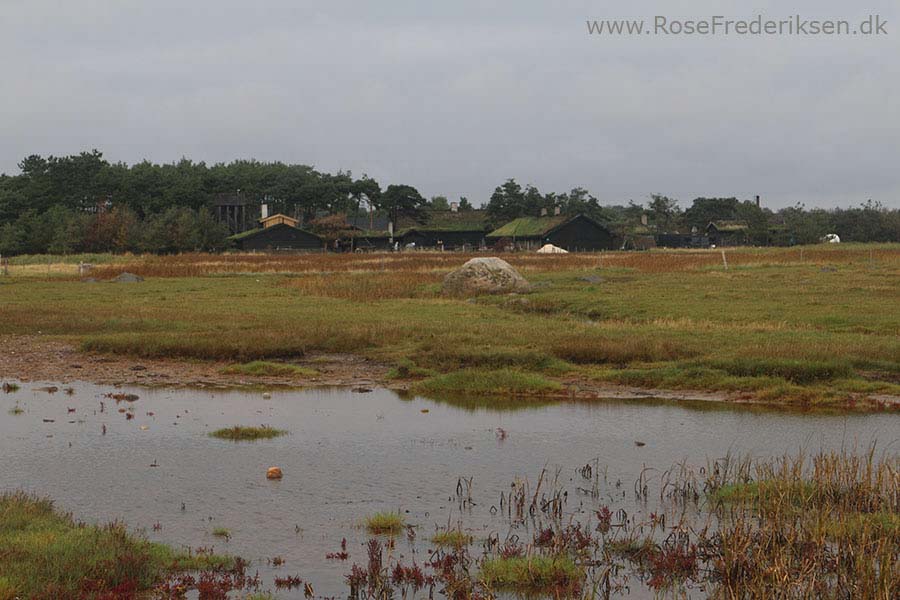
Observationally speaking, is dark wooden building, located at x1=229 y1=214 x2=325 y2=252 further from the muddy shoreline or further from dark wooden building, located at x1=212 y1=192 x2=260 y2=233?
the muddy shoreline

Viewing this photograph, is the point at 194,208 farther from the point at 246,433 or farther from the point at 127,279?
the point at 246,433

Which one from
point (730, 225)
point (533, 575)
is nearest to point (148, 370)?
point (533, 575)

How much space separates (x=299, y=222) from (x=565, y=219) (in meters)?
Result: 45.5

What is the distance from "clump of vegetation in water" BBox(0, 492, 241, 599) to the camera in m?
10.2

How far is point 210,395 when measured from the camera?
76.3ft

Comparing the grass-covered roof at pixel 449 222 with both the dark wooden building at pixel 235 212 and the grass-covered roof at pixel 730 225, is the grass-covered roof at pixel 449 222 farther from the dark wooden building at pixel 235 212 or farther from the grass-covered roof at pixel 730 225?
the grass-covered roof at pixel 730 225

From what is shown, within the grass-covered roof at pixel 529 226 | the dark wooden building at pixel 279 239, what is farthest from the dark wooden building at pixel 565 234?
the dark wooden building at pixel 279 239

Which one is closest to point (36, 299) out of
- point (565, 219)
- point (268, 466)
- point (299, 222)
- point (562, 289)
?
point (562, 289)

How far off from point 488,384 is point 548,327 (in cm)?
899

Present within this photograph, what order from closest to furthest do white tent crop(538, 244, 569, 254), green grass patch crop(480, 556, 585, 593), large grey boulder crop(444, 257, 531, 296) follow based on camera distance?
1. green grass patch crop(480, 556, 585, 593)
2. large grey boulder crop(444, 257, 531, 296)
3. white tent crop(538, 244, 569, 254)

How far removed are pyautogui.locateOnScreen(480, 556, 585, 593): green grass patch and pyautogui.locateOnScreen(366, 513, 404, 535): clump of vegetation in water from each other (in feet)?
6.00

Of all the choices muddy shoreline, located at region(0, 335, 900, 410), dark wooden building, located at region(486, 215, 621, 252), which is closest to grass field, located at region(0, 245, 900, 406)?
muddy shoreline, located at region(0, 335, 900, 410)

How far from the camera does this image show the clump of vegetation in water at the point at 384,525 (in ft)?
41.8

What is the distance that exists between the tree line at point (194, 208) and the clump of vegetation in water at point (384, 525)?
10755cm
